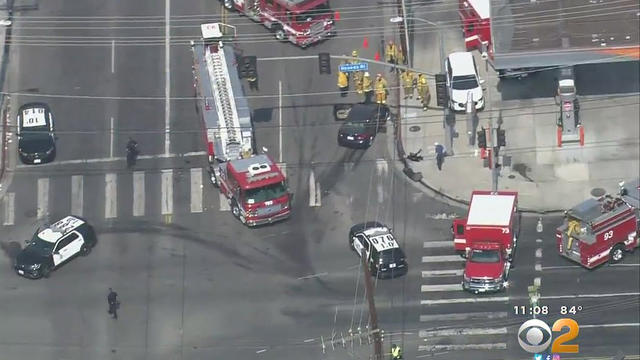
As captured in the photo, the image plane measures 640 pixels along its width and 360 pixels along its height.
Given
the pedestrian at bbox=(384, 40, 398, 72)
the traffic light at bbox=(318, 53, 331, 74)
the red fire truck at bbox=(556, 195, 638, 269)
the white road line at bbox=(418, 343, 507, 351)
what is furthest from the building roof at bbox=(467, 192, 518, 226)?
the pedestrian at bbox=(384, 40, 398, 72)

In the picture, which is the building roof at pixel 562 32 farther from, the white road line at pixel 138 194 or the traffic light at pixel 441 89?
the white road line at pixel 138 194

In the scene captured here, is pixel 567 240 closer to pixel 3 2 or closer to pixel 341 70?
pixel 341 70

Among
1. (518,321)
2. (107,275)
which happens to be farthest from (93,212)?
(518,321)

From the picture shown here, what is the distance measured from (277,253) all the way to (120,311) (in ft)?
30.2

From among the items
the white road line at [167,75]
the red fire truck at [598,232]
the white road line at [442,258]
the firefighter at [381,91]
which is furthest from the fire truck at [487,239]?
the white road line at [167,75]

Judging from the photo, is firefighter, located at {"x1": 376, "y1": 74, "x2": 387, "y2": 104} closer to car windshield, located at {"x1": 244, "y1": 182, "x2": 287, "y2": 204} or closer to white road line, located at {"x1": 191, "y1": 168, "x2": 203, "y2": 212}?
car windshield, located at {"x1": 244, "y1": 182, "x2": 287, "y2": 204}

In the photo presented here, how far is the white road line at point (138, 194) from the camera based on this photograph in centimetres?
9931

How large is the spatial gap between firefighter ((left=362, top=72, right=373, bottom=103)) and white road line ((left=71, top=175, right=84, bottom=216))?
17.2 m

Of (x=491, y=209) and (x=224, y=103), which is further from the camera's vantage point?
(x=224, y=103)

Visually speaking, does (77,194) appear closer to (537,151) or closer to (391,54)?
(391,54)

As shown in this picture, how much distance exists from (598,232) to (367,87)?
59.3 ft

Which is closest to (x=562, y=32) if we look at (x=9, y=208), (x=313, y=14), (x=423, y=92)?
(x=423, y=92)

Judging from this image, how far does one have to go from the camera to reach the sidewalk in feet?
326

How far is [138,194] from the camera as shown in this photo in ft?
329
